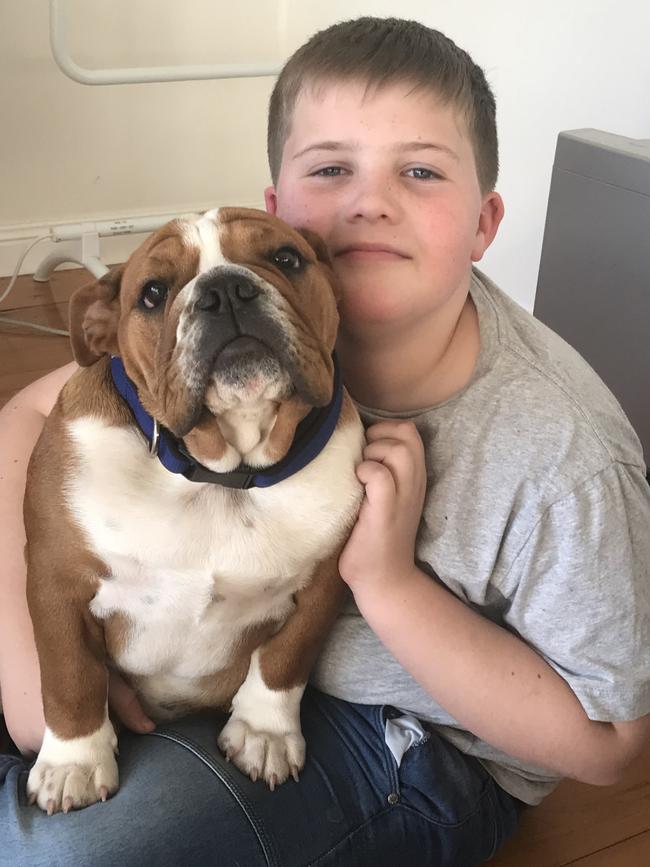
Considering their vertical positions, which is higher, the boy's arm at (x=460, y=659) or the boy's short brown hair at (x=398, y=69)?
the boy's short brown hair at (x=398, y=69)

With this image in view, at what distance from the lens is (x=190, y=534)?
A: 3.15 feet

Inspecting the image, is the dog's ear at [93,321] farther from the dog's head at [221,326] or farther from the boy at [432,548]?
the boy at [432,548]

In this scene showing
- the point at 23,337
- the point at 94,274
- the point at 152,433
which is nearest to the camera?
the point at 152,433

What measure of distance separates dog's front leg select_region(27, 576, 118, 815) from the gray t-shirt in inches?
12.6

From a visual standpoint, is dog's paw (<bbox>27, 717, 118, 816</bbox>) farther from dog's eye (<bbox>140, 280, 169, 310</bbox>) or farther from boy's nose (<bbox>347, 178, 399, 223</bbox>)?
boy's nose (<bbox>347, 178, 399, 223</bbox>)

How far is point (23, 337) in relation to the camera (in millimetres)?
2502

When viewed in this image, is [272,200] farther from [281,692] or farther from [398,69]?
[281,692]

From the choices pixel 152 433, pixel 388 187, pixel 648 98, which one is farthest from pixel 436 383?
pixel 648 98

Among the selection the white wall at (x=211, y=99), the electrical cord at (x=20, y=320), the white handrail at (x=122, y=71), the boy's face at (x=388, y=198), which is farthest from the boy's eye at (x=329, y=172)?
the white wall at (x=211, y=99)

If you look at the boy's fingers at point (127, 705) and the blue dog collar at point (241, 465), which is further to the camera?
the boy's fingers at point (127, 705)

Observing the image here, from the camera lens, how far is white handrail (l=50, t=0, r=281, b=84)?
7.43 feet

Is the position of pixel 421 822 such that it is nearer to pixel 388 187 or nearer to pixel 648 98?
pixel 388 187

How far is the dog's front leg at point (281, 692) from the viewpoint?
1061 mm

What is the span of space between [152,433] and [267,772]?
412 millimetres
